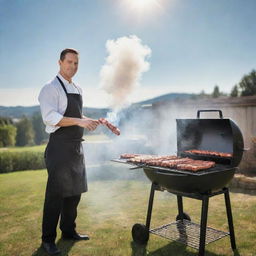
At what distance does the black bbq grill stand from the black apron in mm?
563

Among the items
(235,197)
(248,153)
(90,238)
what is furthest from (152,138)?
(90,238)

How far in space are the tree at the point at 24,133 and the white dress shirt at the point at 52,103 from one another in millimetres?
34525

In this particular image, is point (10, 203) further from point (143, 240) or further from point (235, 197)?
point (235, 197)

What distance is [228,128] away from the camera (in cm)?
413

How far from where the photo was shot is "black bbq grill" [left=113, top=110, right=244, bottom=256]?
343 centimetres

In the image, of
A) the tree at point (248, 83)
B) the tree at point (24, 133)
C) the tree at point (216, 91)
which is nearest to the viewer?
the tree at point (248, 83)

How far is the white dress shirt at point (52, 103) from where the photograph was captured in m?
3.70

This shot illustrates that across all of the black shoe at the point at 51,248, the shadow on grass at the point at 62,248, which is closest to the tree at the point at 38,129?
the shadow on grass at the point at 62,248

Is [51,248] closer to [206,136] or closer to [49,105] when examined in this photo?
[49,105]

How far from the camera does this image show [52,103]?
3789 mm

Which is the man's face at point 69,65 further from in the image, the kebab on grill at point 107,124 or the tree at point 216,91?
the tree at point 216,91

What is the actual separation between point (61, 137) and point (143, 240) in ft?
5.49

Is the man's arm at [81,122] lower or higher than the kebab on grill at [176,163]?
higher

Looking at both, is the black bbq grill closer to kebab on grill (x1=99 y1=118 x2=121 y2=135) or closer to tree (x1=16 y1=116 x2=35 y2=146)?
kebab on grill (x1=99 y1=118 x2=121 y2=135)
